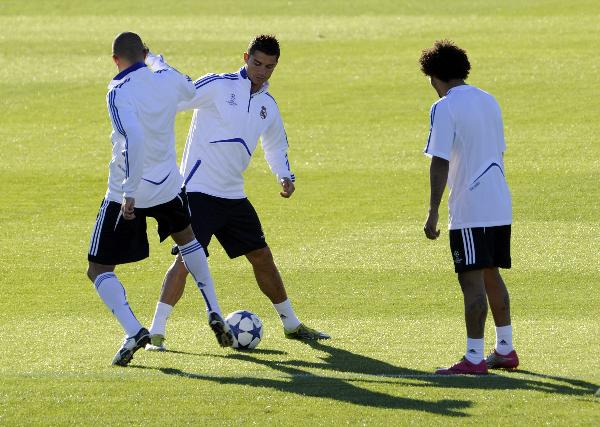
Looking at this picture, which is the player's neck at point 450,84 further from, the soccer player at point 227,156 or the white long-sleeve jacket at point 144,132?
the white long-sleeve jacket at point 144,132

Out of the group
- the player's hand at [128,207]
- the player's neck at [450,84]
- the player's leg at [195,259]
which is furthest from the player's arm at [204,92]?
the player's neck at [450,84]

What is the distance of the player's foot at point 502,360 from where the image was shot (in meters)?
8.62

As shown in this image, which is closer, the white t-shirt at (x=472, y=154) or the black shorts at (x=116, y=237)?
the white t-shirt at (x=472, y=154)

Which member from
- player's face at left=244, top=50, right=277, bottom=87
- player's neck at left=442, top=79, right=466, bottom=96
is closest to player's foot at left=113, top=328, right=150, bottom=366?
player's face at left=244, top=50, right=277, bottom=87

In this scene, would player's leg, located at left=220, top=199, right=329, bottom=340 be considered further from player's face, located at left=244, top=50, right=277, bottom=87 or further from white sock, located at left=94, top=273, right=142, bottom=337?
white sock, located at left=94, top=273, right=142, bottom=337

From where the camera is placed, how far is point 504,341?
8680 mm

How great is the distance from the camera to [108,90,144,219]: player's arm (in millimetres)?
8289

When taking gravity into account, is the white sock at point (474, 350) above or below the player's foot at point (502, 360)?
above

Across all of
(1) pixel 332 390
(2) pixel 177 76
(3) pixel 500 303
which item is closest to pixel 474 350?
(3) pixel 500 303

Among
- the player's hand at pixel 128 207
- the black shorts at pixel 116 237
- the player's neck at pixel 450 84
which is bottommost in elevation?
the black shorts at pixel 116 237

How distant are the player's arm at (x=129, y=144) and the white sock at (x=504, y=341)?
261 centimetres

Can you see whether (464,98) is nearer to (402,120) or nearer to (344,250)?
(344,250)

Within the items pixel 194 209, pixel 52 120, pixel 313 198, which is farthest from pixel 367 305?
pixel 52 120

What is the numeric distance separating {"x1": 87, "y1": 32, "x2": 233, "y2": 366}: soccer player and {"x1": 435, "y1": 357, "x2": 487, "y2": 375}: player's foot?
151 centimetres
